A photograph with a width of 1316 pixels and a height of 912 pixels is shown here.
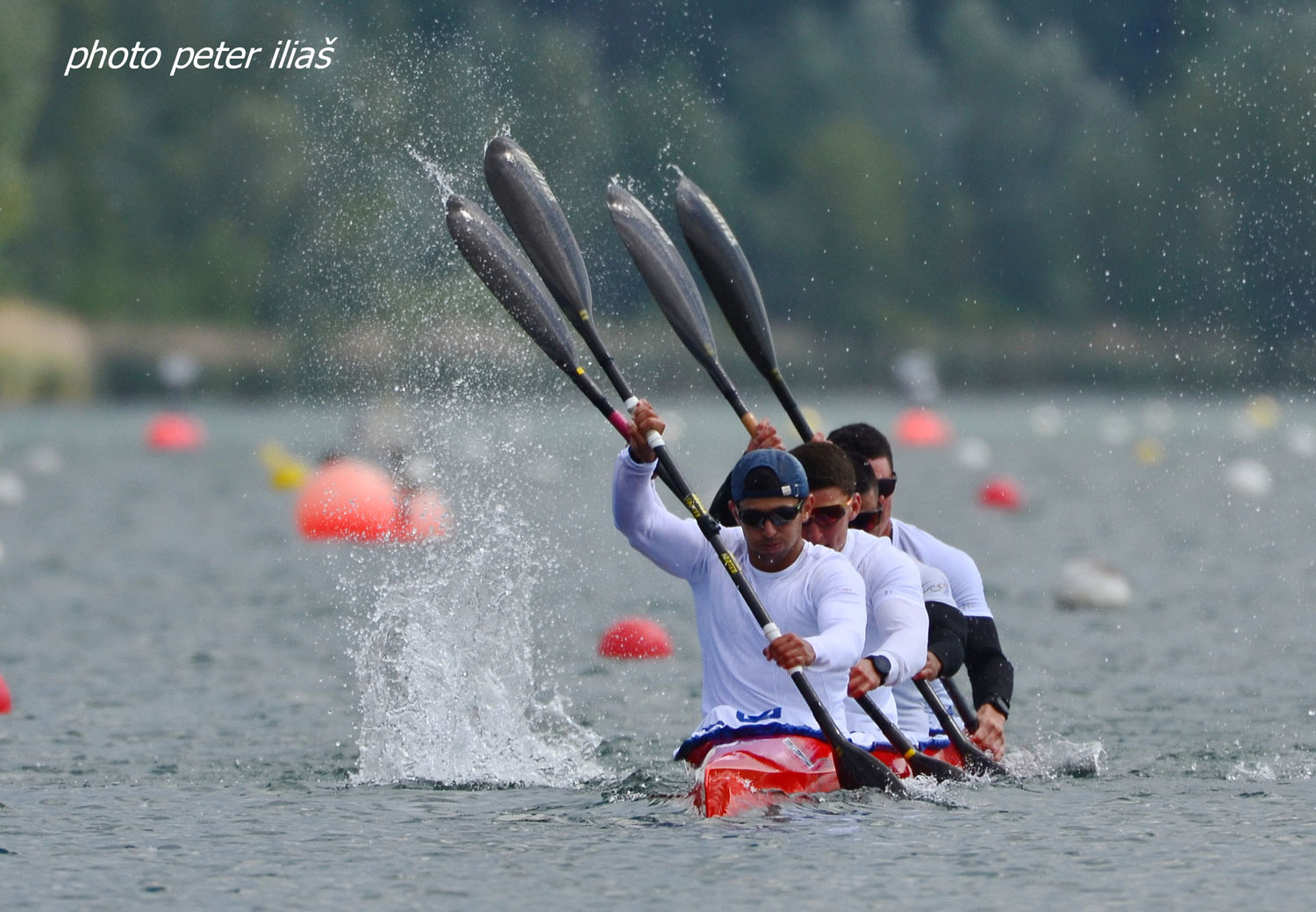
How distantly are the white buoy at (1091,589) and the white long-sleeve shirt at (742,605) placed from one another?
28.0ft

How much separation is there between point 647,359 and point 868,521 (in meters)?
33.0

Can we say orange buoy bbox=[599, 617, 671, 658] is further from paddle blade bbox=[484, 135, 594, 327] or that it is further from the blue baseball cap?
the blue baseball cap

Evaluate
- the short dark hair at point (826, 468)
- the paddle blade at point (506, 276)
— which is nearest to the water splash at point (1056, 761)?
the short dark hair at point (826, 468)

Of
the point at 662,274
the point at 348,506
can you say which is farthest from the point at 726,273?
the point at 348,506

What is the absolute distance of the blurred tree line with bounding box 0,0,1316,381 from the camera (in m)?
45.2

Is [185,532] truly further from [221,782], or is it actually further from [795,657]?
[795,657]

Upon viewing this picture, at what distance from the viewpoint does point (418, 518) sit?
18906mm

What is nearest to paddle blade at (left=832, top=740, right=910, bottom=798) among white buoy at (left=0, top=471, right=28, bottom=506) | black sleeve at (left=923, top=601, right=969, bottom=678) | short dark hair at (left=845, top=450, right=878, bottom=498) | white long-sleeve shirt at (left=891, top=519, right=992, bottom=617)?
black sleeve at (left=923, top=601, right=969, bottom=678)

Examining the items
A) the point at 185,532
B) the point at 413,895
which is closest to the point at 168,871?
the point at 413,895

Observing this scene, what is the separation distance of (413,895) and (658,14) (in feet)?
175

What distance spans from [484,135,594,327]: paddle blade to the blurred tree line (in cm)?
2910

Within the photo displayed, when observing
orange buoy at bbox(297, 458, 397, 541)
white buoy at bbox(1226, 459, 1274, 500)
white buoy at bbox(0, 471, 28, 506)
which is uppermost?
white buoy at bbox(1226, 459, 1274, 500)

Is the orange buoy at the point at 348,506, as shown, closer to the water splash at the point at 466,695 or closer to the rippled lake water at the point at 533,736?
the rippled lake water at the point at 533,736

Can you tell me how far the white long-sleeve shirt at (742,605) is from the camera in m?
7.70
